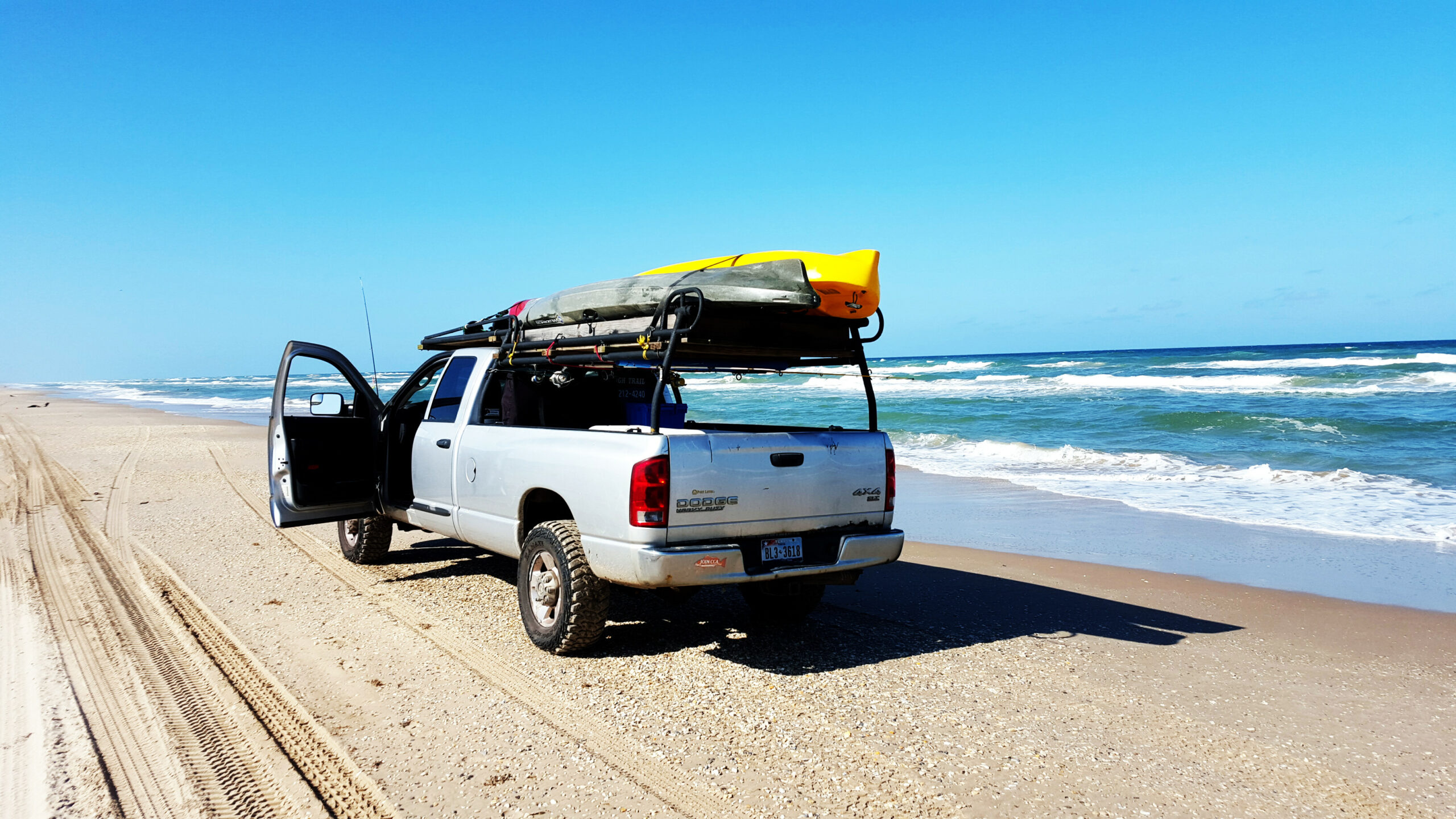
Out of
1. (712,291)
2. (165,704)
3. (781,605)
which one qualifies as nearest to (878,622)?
(781,605)

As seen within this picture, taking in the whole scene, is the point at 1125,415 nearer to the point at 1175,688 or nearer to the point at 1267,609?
the point at 1267,609

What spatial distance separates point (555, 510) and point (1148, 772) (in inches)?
135

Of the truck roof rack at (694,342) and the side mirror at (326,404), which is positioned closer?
the truck roof rack at (694,342)

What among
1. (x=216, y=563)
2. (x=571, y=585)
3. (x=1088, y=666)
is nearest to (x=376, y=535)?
(x=216, y=563)

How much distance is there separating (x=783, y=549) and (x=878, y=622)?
1.36 meters

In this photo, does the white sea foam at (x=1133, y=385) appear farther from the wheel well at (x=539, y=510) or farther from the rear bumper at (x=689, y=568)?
the rear bumper at (x=689, y=568)

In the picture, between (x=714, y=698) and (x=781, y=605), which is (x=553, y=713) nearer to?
(x=714, y=698)

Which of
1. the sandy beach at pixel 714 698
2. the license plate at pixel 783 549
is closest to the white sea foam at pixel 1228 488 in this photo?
the sandy beach at pixel 714 698

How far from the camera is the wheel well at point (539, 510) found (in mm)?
5336

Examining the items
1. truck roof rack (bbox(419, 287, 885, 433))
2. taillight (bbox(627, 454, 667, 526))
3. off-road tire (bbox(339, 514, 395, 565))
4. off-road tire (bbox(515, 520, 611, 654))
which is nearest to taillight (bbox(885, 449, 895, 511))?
truck roof rack (bbox(419, 287, 885, 433))

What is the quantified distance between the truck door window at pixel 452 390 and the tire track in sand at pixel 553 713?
1.37 metres

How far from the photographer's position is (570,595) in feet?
15.9

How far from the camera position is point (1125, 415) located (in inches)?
916

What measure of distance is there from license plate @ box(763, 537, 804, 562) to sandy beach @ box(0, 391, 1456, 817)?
625 millimetres
